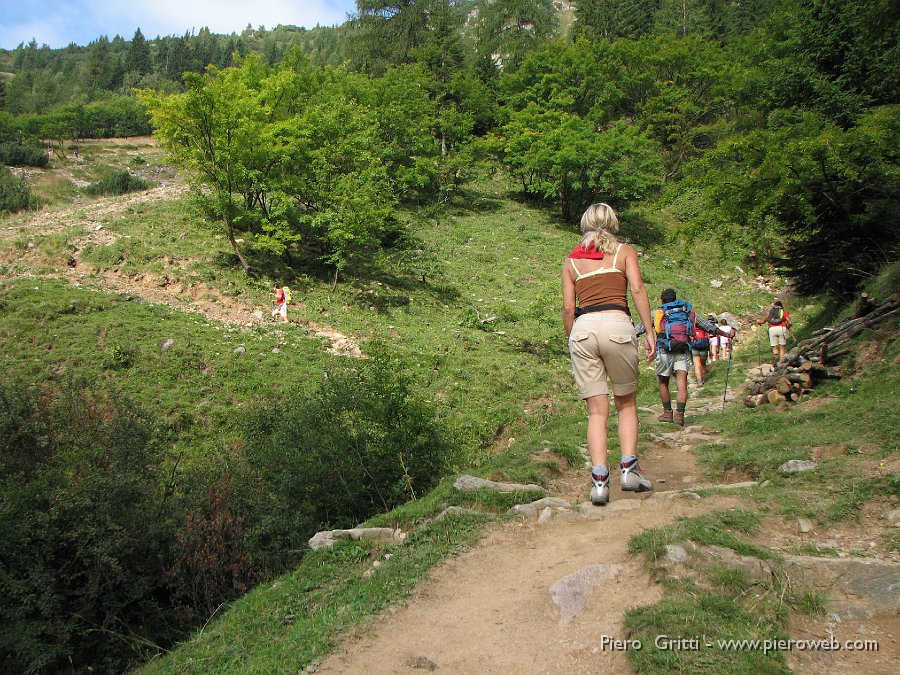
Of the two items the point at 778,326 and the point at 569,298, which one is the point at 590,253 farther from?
the point at 778,326

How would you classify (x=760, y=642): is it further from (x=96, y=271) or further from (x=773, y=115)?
(x=96, y=271)

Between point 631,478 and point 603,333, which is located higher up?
point 603,333

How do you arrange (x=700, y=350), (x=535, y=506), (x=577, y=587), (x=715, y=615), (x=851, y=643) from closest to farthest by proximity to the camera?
(x=851, y=643) → (x=715, y=615) → (x=577, y=587) → (x=535, y=506) → (x=700, y=350)

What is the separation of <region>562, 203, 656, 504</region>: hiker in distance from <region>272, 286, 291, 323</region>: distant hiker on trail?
14.8 metres

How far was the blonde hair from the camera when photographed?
15.7ft

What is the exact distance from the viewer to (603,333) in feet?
14.8

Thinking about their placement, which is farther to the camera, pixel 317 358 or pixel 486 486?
pixel 317 358

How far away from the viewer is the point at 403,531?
541 cm

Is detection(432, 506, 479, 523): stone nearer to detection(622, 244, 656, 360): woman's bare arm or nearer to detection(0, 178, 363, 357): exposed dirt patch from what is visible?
detection(622, 244, 656, 360): woman's bare arm

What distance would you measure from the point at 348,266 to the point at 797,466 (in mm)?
20055

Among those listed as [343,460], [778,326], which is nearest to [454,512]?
[343,460]

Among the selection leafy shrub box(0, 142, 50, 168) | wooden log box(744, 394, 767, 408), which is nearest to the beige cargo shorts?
wooden log box(744, 394, 767, 408)

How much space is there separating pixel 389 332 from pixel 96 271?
966 cm

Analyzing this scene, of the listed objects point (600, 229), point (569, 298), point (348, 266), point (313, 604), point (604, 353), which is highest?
point (600, 229)
